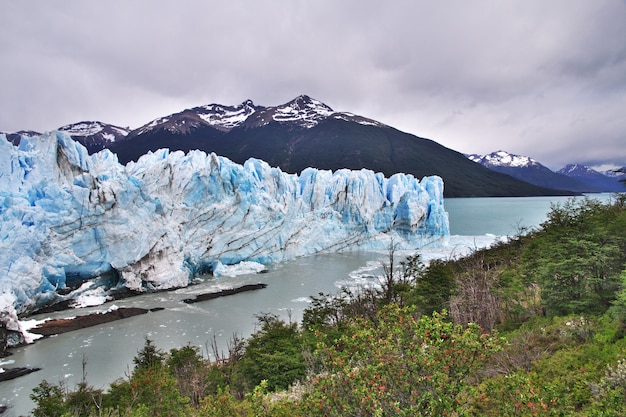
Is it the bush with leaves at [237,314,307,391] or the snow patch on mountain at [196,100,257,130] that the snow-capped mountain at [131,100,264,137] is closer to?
the snow patch on mountain at [196,100,257,130]

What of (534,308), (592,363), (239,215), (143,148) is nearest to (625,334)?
(592,363)

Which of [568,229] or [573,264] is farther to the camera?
[568,229]

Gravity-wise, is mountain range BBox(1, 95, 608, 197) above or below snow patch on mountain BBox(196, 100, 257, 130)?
below

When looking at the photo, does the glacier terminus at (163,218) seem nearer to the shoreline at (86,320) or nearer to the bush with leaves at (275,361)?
the shoreline at (86,320)

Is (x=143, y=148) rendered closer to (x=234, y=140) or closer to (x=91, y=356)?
(x=234, y=140)

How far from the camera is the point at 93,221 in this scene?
693 inches

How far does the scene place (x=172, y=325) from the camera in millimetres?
13969

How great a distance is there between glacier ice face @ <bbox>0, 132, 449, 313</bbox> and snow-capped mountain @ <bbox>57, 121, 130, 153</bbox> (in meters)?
89.1

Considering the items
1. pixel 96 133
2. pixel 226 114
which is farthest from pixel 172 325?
pixel 226 114

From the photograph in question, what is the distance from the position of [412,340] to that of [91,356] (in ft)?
39.2

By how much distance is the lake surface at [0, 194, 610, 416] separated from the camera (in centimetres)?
1033

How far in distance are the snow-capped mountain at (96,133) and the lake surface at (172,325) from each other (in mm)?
96542

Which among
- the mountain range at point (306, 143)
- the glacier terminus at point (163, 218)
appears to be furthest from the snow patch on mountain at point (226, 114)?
the glacier terminus at point (163, 218)

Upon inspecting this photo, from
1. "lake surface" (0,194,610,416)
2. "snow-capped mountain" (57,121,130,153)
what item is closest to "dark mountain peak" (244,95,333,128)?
"snow-capped mountain" (57,121,130,153)
